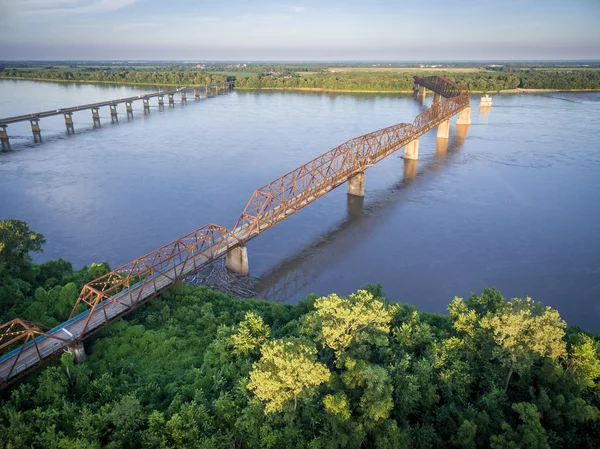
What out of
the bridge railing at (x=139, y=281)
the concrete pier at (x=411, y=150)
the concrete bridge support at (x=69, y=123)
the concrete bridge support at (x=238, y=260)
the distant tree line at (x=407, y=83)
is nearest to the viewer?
the bridge railing at (x=139, y=281)

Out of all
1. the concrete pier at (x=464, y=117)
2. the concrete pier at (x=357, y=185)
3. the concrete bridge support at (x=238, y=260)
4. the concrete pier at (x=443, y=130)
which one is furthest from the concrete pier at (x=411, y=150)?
the concrete bridge support at (x=238, y=260)

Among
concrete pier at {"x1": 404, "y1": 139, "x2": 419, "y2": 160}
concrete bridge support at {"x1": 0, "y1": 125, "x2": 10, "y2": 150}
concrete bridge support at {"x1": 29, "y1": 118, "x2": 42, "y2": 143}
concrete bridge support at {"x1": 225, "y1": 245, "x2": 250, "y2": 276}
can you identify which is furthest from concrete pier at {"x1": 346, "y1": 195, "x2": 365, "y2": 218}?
concrete bridge support at {"x1": 29, "y1": 118, "x2": 42, "y2": 143}

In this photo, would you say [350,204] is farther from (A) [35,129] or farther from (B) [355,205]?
(A) [35,129]

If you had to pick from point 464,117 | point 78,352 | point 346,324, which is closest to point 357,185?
point 346,324

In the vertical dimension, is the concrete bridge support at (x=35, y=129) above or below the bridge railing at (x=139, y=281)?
above

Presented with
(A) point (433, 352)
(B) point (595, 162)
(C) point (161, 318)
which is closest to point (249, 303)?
(C) point (161, 318)

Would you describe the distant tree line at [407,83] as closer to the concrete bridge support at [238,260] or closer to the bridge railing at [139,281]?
the concrete bridge support at [238,260]

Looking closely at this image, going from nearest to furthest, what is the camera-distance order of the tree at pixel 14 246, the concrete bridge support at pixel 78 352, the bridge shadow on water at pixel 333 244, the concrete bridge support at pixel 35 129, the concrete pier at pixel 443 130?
the concrete bridge support at pixel 78 352 < the tree at pixel 14 246 < the bridge shadow on water at pixel 333 244 < the concrete pier at pixel 443 130 < the concrete bridge support at pixel 35 129

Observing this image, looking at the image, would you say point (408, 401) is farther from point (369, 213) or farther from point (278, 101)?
point (278, 101)
